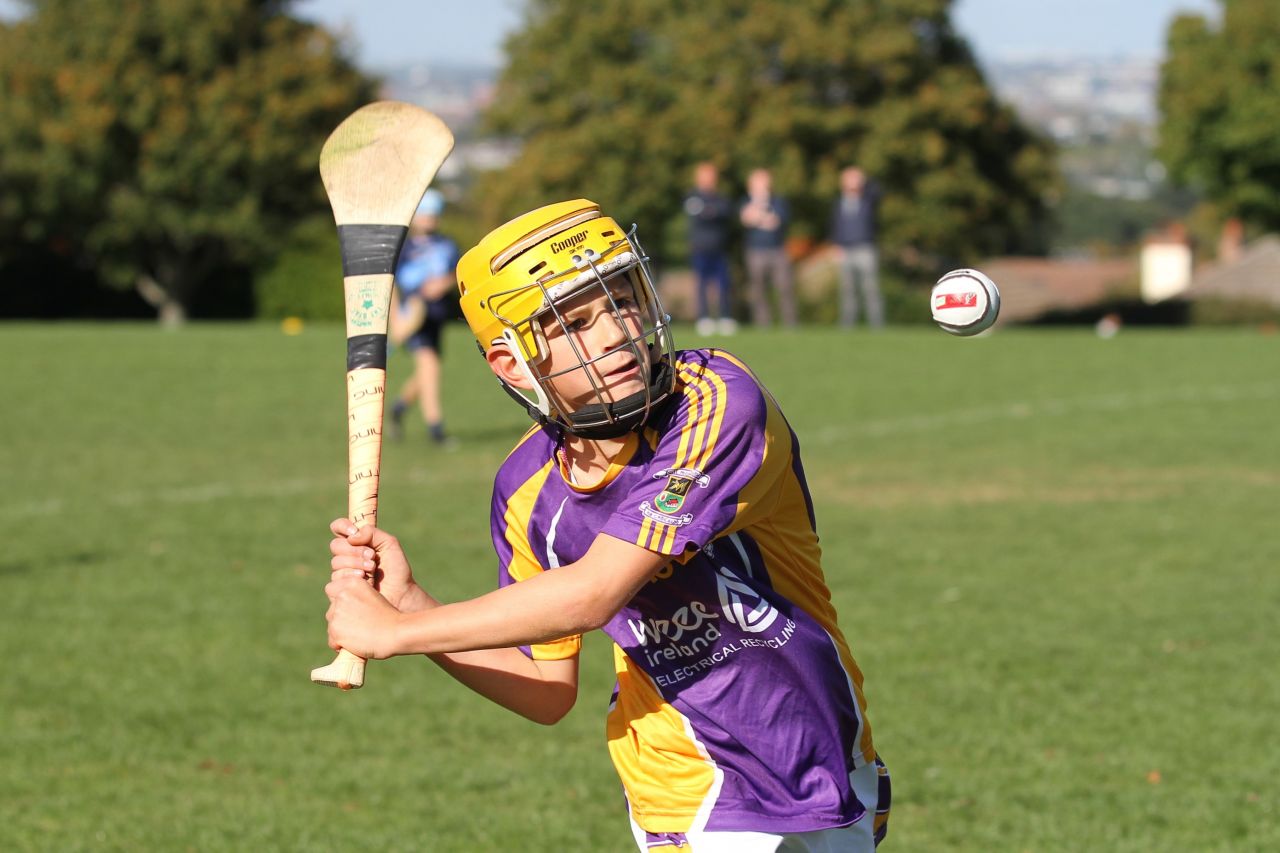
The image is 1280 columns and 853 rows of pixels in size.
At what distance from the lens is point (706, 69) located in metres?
54.7

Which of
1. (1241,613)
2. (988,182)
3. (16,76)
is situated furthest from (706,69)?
(1241,613)

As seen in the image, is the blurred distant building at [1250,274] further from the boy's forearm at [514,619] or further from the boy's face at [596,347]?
the boy's forearm at [514,619]

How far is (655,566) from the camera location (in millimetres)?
3178

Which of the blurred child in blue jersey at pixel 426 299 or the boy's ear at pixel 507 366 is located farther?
the blurred child in blue jersey at pixel 426 299

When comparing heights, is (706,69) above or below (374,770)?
above

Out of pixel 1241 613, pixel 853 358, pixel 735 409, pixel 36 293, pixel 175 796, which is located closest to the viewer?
pixel 735 409

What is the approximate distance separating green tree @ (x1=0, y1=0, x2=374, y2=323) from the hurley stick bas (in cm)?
4835

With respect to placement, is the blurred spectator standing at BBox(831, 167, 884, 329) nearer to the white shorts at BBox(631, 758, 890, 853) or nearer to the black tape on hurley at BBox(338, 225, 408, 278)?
the black tape on hurley at BBox(338, 225, 408, 278)

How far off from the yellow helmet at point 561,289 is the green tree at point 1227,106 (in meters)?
50.1

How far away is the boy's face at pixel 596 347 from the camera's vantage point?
330 cm

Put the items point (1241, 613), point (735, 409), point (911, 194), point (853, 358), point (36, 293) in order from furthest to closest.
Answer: point (911, 194), point (36, 293), point (853, 358), point (1241, 613), point (735, 409)

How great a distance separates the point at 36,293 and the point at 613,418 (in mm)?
50179

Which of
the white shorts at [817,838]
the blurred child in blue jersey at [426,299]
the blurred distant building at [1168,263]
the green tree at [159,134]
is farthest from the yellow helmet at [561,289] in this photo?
the blurred distant building at [1168,263]

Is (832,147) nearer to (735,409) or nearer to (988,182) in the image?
(988,182)
